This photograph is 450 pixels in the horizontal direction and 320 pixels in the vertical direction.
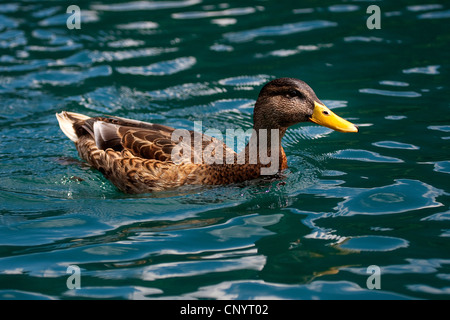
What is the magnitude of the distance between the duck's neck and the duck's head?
9cm

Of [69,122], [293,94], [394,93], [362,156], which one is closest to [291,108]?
[293,94]

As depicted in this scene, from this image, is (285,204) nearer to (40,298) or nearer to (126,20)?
(40,298)

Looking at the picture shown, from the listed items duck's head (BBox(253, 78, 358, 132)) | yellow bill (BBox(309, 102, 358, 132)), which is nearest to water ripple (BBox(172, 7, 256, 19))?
duck's head (BBox(253, 78, 358, 132))

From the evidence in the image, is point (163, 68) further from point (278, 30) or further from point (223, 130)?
point (278, 30)

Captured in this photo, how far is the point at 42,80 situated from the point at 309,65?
4551mm

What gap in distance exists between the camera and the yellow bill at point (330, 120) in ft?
21.2

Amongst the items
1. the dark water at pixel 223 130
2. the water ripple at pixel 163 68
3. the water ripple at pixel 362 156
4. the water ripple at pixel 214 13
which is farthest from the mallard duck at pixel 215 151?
the water ripple at pixel 214 13

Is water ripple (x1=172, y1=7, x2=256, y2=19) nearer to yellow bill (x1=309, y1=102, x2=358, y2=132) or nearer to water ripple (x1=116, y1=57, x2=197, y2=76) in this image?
water ripple (x1=116, y1=57, x2=197, y2=76)

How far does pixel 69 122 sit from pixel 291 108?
10.9ft

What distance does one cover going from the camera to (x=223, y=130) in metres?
8.84

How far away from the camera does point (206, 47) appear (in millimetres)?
11039

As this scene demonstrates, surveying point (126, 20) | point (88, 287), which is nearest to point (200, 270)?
point (88, 287)

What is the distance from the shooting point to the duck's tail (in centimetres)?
820

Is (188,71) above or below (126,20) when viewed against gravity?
below
